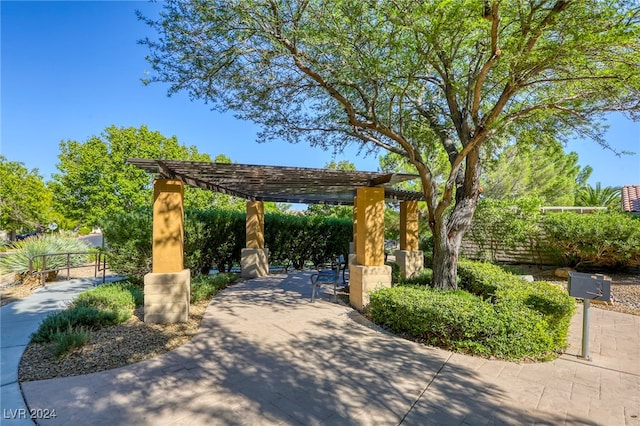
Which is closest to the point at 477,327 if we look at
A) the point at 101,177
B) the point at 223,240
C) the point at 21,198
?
the point at 223,240

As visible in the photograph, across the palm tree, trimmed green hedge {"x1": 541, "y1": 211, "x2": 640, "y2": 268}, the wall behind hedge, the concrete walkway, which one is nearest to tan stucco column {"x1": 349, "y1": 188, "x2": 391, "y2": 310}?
the concrete walkway

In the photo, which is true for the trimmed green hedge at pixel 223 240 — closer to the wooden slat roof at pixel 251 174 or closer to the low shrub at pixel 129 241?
the low shrub at pixel 129 241

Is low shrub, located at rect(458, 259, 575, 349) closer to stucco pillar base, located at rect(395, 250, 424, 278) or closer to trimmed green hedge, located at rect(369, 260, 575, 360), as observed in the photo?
trimmed green hedge, located at rect(369, 260, 575, 360)

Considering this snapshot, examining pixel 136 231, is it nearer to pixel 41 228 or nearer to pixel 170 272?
pixel 170 272

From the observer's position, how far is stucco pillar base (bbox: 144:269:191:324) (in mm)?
5449

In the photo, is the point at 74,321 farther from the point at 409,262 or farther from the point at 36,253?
the point at 409,262

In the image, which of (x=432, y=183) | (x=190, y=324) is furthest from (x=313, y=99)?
Result: (x=190, y=324)

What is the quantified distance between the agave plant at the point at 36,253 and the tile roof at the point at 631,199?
2292 cm

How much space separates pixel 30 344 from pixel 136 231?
3791 mm

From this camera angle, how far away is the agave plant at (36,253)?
9.01m

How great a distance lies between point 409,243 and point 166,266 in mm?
7573

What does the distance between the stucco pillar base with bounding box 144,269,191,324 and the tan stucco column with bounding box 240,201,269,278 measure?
4.56m

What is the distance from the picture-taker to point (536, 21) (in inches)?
190

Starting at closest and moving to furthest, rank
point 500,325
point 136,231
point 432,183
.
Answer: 1. point 500,325
2. point 432,183
3. point 136,231
